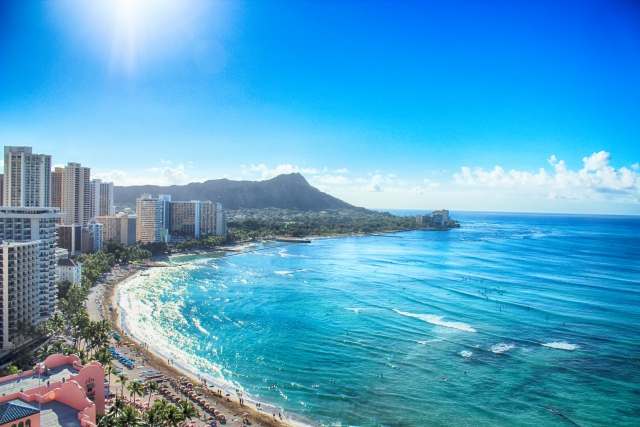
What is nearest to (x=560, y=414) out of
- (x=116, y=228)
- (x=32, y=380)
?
(x=32, y=380)

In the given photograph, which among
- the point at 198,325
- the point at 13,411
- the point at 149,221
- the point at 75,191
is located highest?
the point at 75,191

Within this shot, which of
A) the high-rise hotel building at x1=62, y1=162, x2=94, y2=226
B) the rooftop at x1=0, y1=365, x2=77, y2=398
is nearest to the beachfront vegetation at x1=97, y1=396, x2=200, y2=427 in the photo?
the rooftop at x1=0, y1=365, x2=77, y2=398

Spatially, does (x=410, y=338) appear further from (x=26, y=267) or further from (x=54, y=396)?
(x=26, y=267)

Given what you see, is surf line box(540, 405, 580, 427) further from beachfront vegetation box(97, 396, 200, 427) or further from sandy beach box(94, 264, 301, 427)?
beachfront vegetation box(97, 396, 200, 427)

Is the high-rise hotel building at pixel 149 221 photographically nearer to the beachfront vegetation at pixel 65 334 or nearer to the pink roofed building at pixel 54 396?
the beachfront vegetation at pixel 65 334

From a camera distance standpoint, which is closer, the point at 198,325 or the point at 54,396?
the point at 54,396

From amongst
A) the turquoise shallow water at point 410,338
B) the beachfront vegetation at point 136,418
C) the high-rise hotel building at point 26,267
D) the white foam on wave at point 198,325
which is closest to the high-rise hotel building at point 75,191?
the turquoise shallow water at point 410,338
